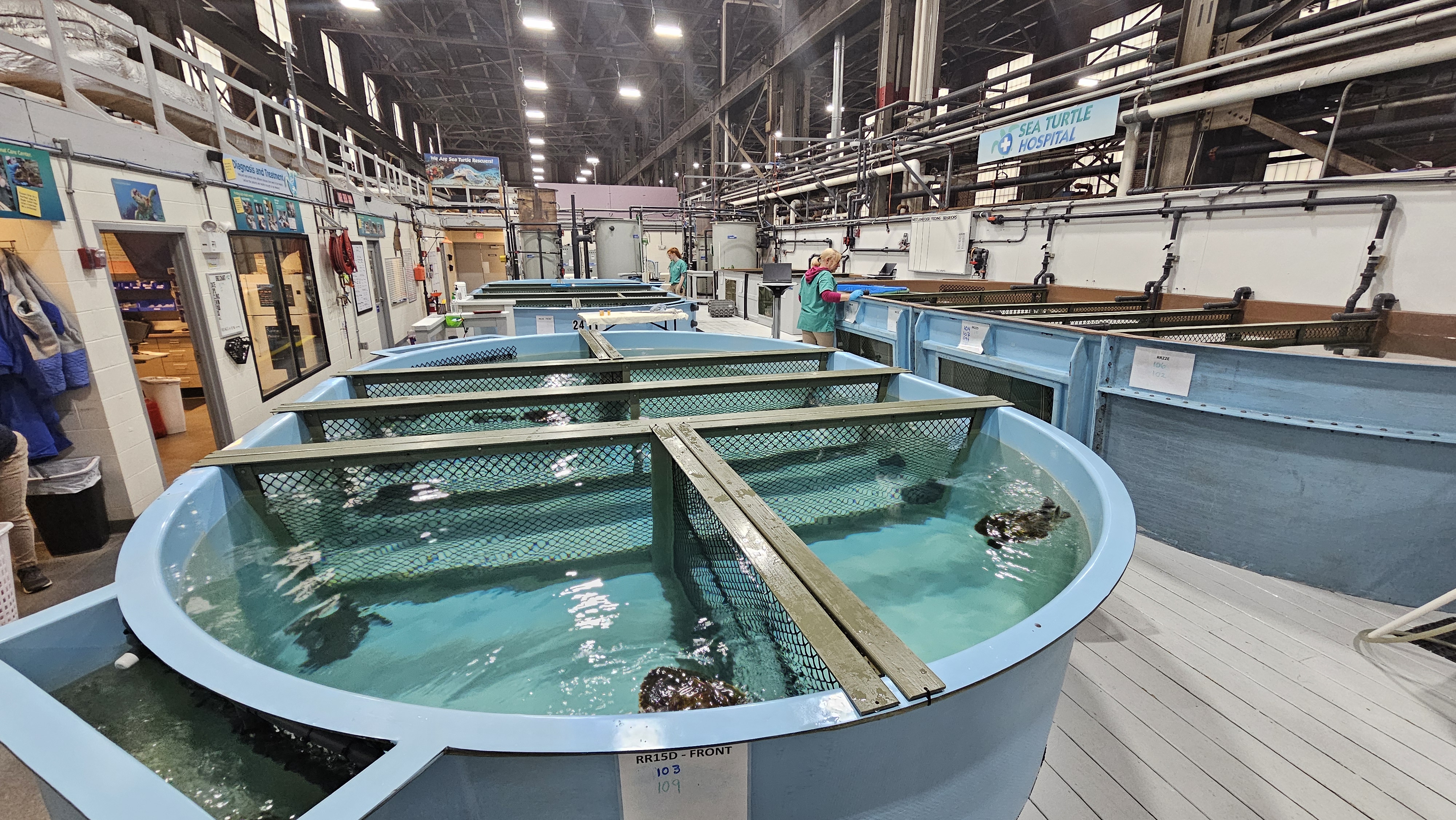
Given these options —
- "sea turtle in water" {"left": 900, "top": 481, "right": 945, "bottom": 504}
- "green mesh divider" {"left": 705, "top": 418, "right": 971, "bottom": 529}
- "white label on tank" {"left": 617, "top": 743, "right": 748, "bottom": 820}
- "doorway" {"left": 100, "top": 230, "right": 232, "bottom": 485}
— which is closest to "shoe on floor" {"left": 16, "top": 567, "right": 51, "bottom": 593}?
"doorway" {"left": 100, "top": 230, "right": 232, "bottom": 485}

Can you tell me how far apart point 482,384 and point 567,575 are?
1.57 m

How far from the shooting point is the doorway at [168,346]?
4.29 meters

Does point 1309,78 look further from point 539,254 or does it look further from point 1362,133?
point 539,254

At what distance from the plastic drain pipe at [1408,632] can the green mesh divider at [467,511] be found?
115 inches

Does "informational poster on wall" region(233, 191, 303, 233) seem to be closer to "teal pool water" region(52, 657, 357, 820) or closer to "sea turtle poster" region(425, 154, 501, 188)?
"teal pool water" region(52, 657, 357, 820)

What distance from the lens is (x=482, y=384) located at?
3.16 m

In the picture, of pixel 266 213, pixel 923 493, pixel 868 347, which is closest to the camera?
pixel 923 493

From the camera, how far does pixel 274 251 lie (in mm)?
5707

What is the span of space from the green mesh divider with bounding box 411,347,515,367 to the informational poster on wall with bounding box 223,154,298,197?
2947mm

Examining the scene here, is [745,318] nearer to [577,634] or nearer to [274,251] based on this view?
[274,251]

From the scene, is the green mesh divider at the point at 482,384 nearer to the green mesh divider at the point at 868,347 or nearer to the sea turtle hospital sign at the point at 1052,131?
the green mesh divider at the point at 868,347

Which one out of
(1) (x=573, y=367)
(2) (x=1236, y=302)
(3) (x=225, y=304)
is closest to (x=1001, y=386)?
(2) (x=1236, y=302)

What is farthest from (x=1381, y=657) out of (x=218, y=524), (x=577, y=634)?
(x=218, y=524)

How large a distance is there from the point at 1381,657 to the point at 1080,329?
72.0 inches
